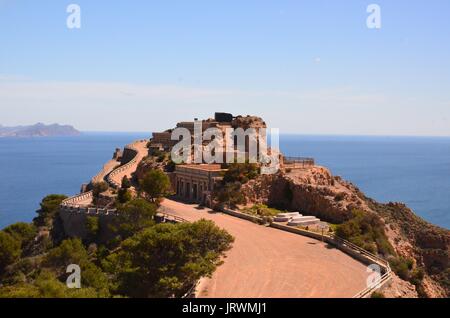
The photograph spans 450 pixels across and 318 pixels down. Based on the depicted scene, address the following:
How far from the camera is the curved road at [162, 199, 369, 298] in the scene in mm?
24719

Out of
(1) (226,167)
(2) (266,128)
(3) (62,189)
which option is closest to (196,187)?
(1) (226,167)

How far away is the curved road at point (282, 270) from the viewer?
81.1ft

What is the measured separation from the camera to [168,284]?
24531mm

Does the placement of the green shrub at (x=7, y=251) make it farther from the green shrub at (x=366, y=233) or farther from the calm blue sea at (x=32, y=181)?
the calm blue sea at (x=32, y=181)

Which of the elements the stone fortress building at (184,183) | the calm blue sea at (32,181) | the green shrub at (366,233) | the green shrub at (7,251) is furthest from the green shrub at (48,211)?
the green shrub at (366,233)

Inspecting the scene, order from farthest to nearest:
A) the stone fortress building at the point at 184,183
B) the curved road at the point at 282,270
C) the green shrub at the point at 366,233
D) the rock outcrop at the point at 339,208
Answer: the stone fortress building at the point at 184,183
the rock outcrop at the point at 339,208
the green shrub at the point at 366,233
the curved road at the point at 282,270

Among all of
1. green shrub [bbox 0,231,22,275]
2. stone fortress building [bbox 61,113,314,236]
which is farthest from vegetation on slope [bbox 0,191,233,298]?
stone fortress building [bbox 61,113,314,236]

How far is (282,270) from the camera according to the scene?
91.8ft

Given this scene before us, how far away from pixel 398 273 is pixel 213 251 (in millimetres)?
12075

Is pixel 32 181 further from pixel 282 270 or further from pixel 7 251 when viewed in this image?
pixel 282 270

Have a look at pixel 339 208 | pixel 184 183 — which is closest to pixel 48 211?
pixel 184 183

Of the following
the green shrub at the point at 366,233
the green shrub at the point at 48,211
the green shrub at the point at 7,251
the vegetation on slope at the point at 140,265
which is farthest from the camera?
the green shrub at the point at 48,211

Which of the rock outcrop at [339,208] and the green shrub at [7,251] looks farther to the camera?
the rock outcrop at [339,208]

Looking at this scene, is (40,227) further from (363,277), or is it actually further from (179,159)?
(363,277)
